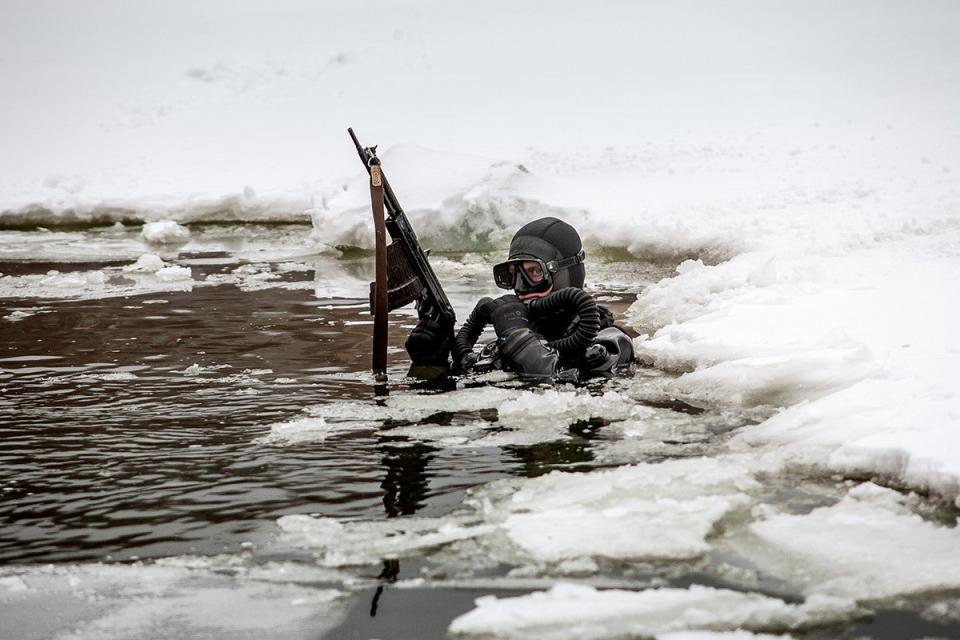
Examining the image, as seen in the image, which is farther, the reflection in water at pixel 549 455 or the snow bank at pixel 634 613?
the reflection in water at pixel 549 455

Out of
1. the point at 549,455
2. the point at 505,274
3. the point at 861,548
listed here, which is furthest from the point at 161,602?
the point at 505,274

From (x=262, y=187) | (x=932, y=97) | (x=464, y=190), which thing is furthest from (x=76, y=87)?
(x=932, y=97)

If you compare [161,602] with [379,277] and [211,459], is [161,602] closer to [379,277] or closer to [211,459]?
[211,459]

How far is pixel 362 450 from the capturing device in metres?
5.14

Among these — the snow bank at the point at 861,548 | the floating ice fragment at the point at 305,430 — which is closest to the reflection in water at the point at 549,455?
the floating ice fragment at the point at 305,430

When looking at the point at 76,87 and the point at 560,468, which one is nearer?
the point at 560,468

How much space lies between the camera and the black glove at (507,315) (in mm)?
7066

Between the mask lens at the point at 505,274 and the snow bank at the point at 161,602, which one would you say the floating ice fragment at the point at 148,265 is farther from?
the snow bank at the point at 161,602

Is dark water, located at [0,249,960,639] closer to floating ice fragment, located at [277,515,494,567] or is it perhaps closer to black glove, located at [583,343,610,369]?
floating ice fragment, located at [277,515,494,567]

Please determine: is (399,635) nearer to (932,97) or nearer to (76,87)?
(932,97)

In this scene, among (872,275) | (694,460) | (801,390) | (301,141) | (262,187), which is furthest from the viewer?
(301,141)

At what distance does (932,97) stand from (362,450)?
22.9m

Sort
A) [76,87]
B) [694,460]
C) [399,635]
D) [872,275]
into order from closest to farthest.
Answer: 1. [399,635]
2. [694,460]
3. [872,275]
4. [76,87]

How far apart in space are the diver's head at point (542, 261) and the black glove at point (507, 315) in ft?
0.88
